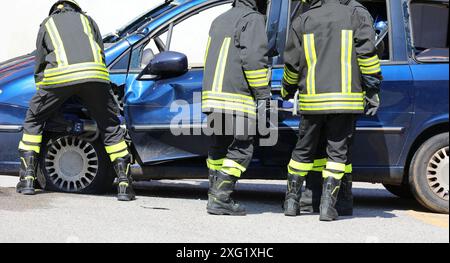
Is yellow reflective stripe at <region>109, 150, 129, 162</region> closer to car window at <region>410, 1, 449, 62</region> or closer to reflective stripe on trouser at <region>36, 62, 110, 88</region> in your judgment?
reflective stripe on trouser at <region>36, 62, 110, 88</region>

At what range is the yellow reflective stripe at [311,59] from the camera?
6559 millimetres

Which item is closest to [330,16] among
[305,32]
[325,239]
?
[305,32]

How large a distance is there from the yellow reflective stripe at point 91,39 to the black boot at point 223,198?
137cm

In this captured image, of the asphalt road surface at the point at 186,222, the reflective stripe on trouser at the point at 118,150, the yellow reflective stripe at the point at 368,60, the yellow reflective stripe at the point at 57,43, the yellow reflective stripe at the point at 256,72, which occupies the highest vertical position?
the yellow reflective stripe at the point at 57,43

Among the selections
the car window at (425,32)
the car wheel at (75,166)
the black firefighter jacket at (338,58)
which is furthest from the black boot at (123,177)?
the car window at (425,32)

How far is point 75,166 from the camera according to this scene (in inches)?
299

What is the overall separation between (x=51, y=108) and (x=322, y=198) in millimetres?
2313

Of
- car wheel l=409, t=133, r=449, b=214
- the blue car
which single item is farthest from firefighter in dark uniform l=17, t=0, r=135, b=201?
car wheel l=409, t=133, r=449, b=214

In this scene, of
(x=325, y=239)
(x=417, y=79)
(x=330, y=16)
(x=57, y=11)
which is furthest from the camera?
(x=57, y=11)

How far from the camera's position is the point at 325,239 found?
598cm

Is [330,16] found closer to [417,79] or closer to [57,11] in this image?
[417,79]

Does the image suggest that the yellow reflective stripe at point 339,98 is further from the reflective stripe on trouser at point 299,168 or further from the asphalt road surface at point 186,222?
the asphalt road surface at point 186,222

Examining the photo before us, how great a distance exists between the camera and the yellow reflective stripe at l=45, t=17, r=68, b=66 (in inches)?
286

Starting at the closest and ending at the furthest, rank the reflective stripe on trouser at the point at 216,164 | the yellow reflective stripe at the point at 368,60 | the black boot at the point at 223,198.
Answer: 1. the yellow reflective stripe at the point at 368,60
2. the black boot at the point at 223,198
3. the reflective stripe on trouser at the point at 216,164
